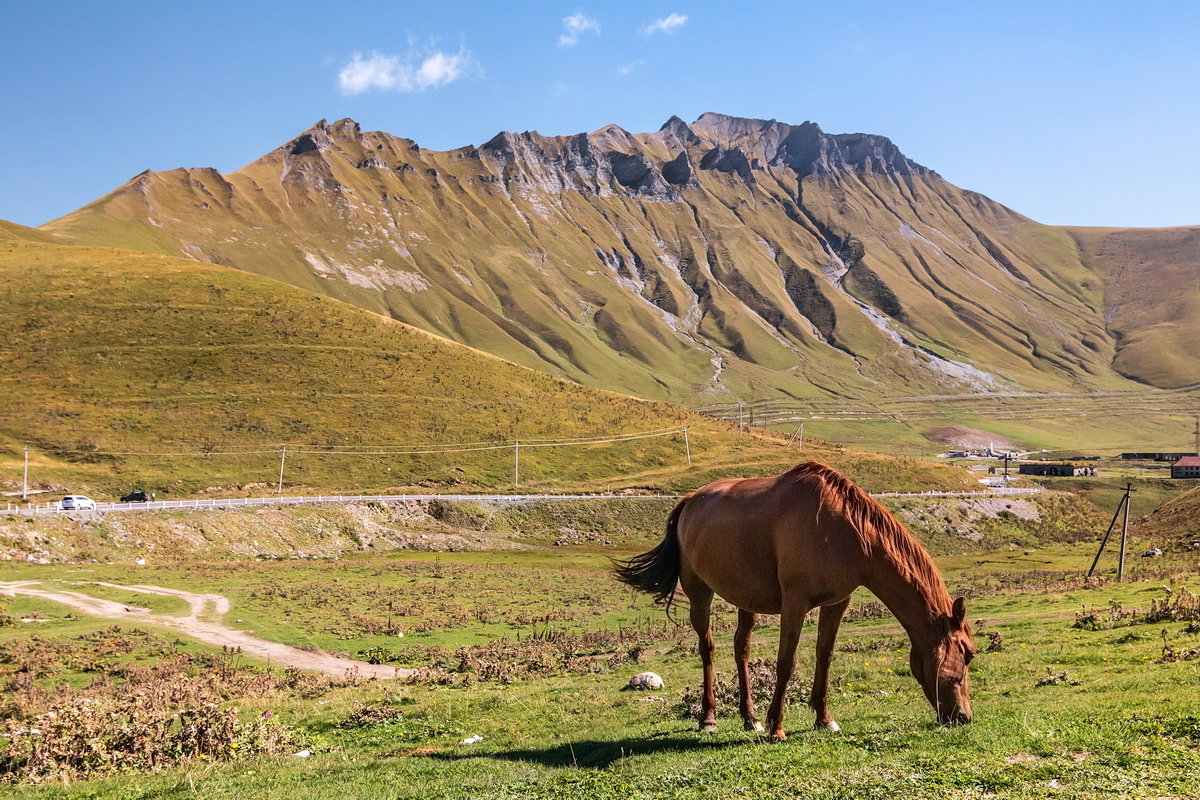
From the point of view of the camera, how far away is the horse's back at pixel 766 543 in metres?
12.5

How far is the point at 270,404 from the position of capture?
108 meters

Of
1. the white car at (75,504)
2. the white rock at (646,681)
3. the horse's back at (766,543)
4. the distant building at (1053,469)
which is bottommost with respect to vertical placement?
the distant building at (1053,469)

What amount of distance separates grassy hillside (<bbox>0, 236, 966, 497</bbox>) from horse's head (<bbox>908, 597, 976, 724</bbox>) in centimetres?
8582

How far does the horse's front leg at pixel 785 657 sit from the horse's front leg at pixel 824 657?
442 mm

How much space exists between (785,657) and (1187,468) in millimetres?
175185

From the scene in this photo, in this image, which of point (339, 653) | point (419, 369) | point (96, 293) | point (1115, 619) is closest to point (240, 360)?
point (419, 369)

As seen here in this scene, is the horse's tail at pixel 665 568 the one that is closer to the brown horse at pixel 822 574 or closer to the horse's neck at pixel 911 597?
the brown horse at pixel 822 574

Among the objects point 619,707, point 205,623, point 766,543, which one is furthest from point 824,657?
point 205,623

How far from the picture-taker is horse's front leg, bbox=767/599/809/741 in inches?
494

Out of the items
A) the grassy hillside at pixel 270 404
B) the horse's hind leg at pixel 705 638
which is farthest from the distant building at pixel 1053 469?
the horse's hind leg at pixel 705 638

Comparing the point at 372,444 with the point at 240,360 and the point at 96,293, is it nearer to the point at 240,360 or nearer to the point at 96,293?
the point at 240,360

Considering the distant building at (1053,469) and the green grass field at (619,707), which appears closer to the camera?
the green grass field at (619,707)

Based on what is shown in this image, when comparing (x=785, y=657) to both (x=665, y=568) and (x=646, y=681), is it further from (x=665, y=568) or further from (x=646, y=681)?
(x=646, y=681)

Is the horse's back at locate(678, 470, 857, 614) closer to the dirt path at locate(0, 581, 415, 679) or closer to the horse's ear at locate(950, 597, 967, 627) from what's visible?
the horse's ear at locate(950, 597, 967, 627)
